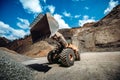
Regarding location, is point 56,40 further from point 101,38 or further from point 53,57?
point 101,38

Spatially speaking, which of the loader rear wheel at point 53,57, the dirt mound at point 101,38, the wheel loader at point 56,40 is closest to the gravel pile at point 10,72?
the wheel loader at point 56,40

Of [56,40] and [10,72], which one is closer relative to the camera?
[10,72]

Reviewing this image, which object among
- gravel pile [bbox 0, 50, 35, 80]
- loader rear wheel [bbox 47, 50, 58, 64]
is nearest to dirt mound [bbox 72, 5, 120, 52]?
loader rear wheel [bbox 47, 50, 58, 64]

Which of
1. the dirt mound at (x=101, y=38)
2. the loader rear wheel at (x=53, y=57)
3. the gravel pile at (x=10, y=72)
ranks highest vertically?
the dirt mound at (x=101, y=38)

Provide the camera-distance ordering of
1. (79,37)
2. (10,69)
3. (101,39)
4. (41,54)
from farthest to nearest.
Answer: (79,37) < (41,54) < (101,39) < (10,69)

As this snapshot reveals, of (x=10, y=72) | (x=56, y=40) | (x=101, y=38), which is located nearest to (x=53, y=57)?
(x=56, y=40)

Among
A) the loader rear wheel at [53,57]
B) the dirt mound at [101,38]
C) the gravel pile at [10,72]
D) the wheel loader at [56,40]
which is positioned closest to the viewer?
the gravel pile at [10,72]

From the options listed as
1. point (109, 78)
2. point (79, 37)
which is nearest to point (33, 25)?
point (109, 78)

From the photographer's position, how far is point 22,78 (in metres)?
3.56

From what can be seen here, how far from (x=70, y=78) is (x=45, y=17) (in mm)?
2180

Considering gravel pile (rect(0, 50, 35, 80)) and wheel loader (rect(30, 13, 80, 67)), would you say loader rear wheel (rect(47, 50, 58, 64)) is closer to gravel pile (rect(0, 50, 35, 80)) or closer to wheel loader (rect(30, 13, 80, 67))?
wheel loader (rect(30, 13, 80, 67))

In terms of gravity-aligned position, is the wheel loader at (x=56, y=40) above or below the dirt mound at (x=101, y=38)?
below

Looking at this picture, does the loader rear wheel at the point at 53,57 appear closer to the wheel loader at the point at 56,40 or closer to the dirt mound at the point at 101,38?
the wheel loader at the point at 56,40

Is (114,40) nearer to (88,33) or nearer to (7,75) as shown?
(88,33)
